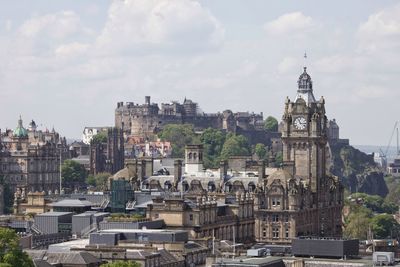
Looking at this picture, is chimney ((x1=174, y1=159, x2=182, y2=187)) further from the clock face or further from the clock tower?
the clock face

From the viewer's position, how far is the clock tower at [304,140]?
195 m

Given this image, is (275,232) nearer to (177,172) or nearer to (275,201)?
(275,201)

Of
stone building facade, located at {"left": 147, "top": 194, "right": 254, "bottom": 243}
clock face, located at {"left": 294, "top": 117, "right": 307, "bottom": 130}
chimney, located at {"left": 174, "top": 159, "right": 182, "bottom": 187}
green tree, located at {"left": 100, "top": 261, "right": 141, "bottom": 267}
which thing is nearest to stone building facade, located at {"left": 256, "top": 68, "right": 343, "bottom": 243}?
clock face, located at {"left": 294, "top": 117, "right": 307, "bottom": 130}

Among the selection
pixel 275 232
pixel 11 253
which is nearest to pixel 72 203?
pixel 275 232

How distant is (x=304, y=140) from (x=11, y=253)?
273ft

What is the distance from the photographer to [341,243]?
135 meters

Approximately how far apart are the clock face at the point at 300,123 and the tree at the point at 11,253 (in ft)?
263

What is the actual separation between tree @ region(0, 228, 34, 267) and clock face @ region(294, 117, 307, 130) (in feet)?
263

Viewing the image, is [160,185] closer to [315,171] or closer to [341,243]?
[315,171]

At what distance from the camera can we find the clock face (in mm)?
195750

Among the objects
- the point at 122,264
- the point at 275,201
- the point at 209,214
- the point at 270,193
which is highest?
the point at 270,193

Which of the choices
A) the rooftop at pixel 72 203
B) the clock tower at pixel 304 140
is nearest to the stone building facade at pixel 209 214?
the rooftop at pixel 72 203

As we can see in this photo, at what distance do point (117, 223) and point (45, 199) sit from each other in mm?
27123

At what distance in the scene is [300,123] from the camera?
196000 millimetres
